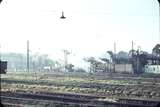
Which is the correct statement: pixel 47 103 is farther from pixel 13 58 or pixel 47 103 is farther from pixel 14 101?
pixel 13 58

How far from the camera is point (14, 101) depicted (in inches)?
625

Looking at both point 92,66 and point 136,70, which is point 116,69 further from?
point 92,66

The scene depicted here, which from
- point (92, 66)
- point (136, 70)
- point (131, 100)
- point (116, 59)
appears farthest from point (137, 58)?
point (131, 100)

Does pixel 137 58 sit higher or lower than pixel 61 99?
higher

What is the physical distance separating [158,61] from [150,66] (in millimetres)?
1859

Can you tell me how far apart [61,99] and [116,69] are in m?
45.8

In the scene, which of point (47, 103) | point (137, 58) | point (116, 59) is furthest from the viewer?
point (116, 59)

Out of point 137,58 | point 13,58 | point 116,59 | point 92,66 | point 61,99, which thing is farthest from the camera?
point 13,58

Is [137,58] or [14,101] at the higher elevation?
[137,58]

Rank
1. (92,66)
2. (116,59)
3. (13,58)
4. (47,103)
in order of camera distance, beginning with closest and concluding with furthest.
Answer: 1. (47,103)
2. (116,59)
3. (92,66)
4. (13,58)

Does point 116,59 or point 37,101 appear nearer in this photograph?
point 37,101

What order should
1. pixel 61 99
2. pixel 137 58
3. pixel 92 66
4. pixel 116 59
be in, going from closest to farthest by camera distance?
pixel 61 99 < pixel 137 58 < pixel 116 59 < pixel 92 66

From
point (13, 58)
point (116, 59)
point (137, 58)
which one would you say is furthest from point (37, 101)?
point (13, 58)

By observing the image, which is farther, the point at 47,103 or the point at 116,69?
the point at 116,69
